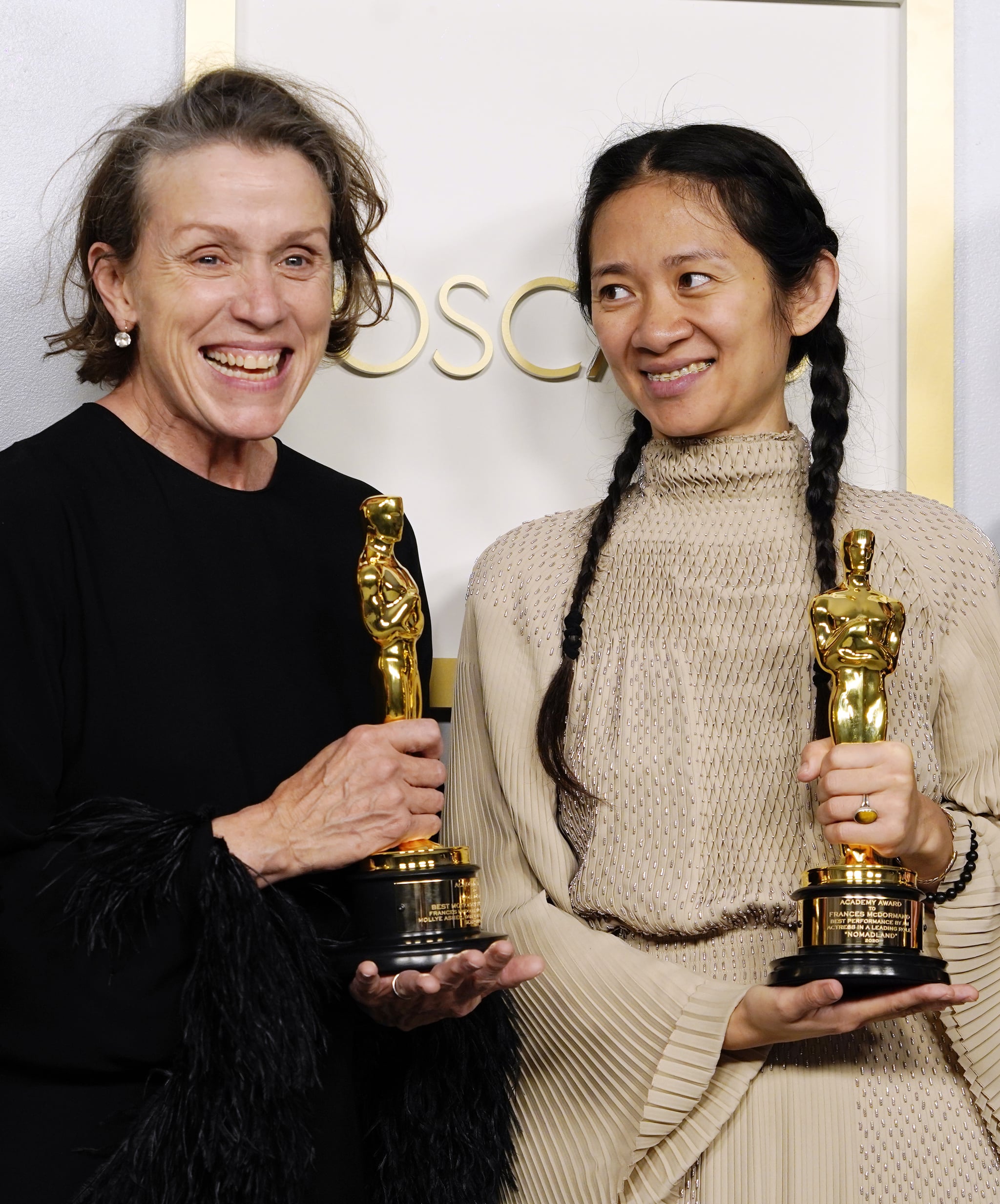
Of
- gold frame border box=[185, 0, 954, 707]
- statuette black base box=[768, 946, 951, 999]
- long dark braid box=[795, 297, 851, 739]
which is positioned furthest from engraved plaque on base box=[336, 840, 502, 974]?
gold frame border box=[185, 0, 954, 707]

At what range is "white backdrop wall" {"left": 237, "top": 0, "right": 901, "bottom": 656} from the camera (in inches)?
75.1

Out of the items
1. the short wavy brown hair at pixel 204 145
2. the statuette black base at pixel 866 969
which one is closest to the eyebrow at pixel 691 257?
the short wavy brown hair at pixel 204 145

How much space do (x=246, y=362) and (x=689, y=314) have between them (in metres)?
0.44

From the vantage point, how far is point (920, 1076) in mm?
1374

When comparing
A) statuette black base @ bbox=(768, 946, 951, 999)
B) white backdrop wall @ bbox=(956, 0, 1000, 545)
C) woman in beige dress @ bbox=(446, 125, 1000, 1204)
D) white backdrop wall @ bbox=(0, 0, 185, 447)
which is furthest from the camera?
white backdrop wall @ bbox=(956, 0, 1000, 545)

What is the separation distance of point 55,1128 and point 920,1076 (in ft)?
2.52

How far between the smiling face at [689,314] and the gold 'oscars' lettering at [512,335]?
37 cm

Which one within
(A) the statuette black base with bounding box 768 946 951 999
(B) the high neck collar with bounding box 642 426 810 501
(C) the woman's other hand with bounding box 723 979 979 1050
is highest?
(B) the high neck collar with bounding box 642 426 810 501

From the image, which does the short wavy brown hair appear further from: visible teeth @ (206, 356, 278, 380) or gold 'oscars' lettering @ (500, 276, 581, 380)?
gold 'oscars' lettering @ (500, 276, 581, 380)

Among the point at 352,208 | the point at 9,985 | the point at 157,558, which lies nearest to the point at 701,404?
the point at 352,208

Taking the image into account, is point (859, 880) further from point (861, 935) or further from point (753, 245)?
point (753, 245)

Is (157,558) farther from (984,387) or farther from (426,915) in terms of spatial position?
(984,387)

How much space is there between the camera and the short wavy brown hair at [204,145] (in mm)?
1464

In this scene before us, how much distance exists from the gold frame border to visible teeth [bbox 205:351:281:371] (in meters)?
0.88
